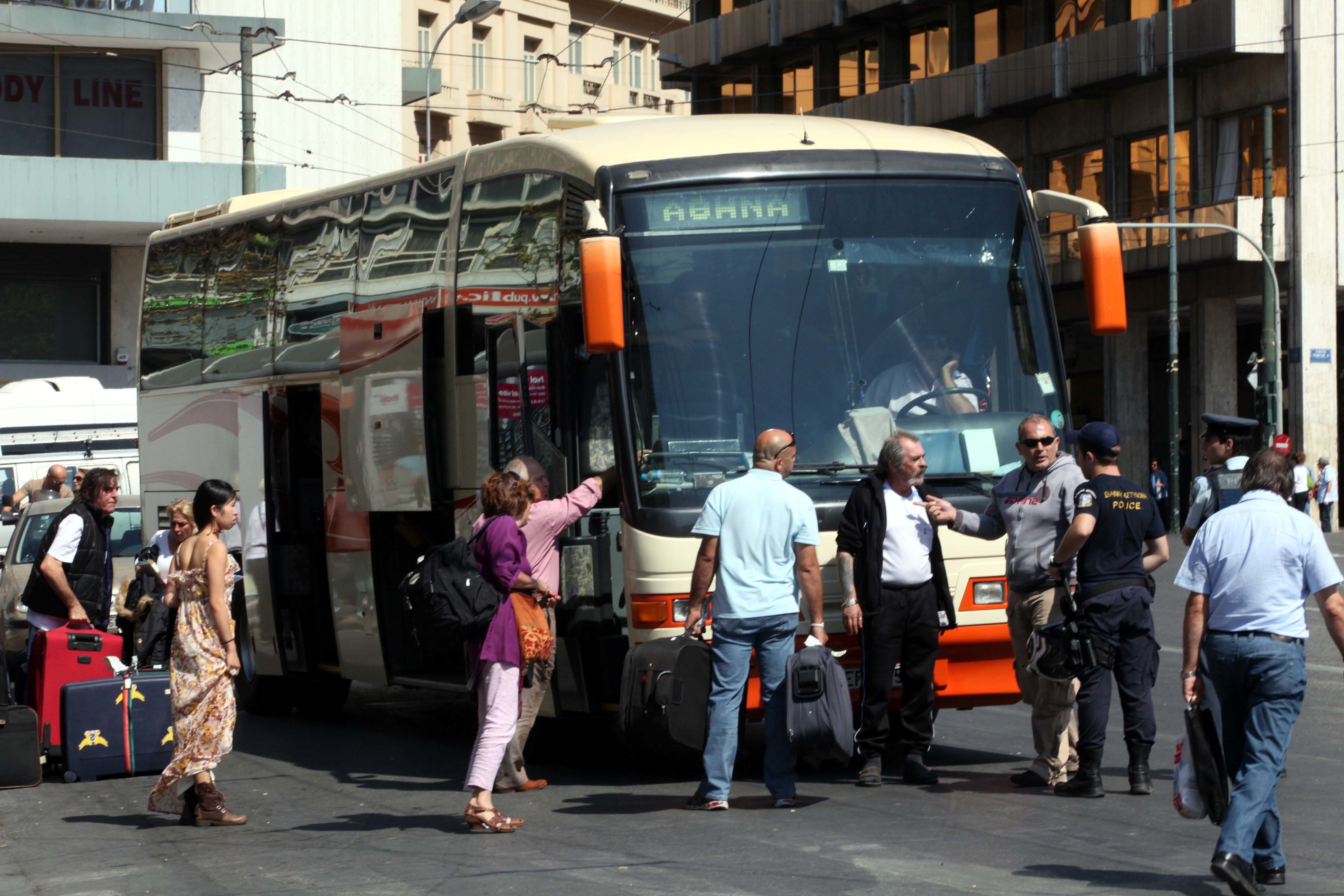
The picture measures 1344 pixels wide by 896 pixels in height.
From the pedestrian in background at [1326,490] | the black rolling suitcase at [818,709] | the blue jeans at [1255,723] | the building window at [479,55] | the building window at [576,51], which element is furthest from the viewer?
the building window at [576,51]

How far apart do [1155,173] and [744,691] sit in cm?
3374

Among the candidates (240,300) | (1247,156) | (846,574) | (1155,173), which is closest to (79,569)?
(240,300)

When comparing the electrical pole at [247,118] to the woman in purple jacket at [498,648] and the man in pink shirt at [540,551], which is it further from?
the woman in purple jacket at [498,648]

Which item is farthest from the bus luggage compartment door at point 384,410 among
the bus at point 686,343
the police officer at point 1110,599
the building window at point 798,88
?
the building window at point 798,88

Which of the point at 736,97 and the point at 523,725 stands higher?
the point at 736,97

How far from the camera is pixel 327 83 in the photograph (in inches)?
1751

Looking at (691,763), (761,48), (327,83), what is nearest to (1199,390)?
(761,48)

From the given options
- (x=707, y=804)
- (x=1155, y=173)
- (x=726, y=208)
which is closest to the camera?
(x=707, y=804)

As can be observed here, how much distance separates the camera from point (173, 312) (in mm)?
14523

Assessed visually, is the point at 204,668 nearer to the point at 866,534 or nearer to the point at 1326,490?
the point at 866,534

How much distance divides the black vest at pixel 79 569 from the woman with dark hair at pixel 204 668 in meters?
2.85

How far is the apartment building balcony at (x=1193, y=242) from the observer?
3734cm

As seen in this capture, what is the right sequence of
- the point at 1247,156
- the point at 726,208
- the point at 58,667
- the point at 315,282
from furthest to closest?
the point at 1247,156 < the point at 315,282 < the point at 58,667 < the point at 726,208

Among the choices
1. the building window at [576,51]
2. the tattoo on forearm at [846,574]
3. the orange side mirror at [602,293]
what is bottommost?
the tattoo on forearm at [846,574]
